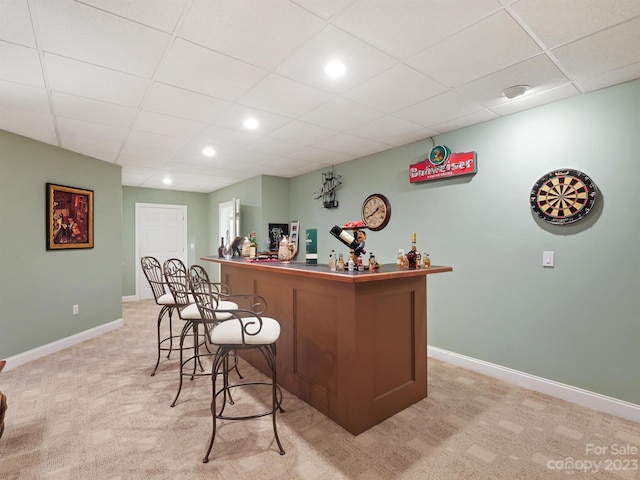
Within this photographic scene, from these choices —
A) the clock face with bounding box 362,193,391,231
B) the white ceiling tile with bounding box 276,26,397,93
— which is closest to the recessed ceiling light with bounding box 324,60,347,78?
the white ceiling tile with bounding box 276,26,397,93

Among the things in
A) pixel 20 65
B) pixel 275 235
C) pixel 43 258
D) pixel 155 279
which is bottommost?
pixel 155 279

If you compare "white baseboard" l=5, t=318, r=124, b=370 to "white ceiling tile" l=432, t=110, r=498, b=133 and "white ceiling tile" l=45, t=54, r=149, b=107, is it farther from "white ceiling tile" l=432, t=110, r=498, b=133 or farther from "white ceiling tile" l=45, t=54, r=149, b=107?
"white ceiling tile" l=432, t=110, r=498, b=133

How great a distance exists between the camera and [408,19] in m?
1.70

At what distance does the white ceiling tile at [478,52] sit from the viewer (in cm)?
179

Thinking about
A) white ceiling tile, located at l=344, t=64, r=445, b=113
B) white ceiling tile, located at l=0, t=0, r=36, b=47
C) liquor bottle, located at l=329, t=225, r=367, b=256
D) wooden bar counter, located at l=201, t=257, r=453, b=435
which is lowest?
wooden bar counter, located at l=201, t=257, r=453, b=435

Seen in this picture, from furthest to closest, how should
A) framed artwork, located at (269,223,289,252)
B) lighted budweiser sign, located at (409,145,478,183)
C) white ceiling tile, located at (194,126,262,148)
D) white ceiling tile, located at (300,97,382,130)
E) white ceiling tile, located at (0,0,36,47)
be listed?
framed artwork, located at (269,223,289,252) → white ceiling tile, located at (194,126,262,148) → lighted budweiser sign, located at (409,145,478,183) → white ceiling tile, located at (300,97,382,130) → white ceiling tile, located at (0,0,36,47)

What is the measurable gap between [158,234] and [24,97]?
491 centimetres

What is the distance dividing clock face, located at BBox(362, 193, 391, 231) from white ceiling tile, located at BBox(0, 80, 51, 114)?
11.2ft

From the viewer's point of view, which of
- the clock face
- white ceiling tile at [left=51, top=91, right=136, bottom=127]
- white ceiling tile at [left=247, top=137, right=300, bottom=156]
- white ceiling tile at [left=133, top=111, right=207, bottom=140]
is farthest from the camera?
the clock face

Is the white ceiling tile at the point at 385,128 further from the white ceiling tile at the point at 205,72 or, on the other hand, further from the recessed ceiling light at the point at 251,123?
the white ceiling tile at the point at 205,72

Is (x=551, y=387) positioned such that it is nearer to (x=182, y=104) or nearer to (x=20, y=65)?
(x=182, y=104)

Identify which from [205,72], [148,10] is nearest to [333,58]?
[205,72]

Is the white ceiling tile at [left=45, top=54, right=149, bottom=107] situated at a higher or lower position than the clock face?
higher

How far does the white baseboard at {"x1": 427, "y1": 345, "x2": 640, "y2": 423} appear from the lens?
7.78 ft
